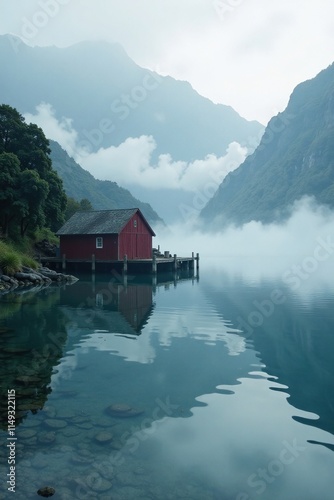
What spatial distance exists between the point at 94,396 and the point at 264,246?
614 ft

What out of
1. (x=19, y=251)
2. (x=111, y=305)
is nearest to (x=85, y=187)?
(x=19, y=251)

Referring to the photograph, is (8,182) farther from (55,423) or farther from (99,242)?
(55,423)

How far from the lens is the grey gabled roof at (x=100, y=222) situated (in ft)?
150

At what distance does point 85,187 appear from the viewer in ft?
492

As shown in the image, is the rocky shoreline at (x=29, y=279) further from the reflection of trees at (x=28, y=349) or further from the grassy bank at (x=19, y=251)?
the reflection of trees at (x=28, y=349)

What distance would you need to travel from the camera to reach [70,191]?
143 meters

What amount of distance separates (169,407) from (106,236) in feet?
122

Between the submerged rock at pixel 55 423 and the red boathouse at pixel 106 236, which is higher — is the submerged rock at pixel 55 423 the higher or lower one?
the lower one

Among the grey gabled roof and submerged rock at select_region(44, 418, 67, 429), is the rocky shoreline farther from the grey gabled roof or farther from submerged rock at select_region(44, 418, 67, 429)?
submerged rock at select_region(44, 418, 67, 429)

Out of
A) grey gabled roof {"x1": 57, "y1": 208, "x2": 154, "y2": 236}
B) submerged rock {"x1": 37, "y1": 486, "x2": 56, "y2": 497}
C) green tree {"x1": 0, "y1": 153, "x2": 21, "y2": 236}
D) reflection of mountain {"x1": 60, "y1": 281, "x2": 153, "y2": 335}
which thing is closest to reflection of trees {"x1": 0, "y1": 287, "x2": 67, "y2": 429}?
reflection of mountain {"x1": 60, "y1": 281, "x2": 153, "y2": 335}

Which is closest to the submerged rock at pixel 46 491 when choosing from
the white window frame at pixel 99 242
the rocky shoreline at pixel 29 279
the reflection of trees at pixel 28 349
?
the reflection of trees at pixel 28 349

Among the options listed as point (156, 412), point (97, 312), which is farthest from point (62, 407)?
point (97, 312)

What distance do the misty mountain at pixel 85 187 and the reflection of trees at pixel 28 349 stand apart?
118 m

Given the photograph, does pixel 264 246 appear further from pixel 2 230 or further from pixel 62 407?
pixel 62 407
